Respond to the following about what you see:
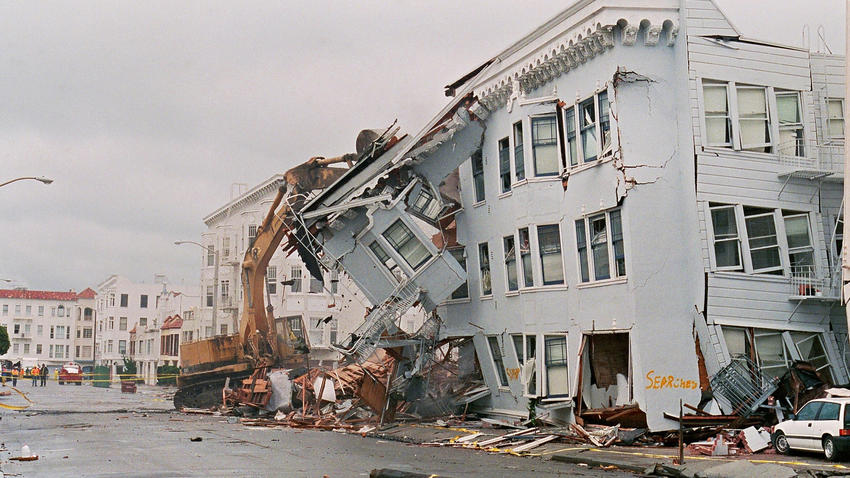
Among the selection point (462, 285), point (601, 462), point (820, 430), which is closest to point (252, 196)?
point (462, 285)

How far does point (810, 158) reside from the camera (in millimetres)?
25672

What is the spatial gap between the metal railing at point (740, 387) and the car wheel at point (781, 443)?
274 cm

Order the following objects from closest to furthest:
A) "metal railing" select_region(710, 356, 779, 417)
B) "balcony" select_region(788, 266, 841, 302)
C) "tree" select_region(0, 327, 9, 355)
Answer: "metal railing" select_region(710, 356, 779, 417) < "balcony" select_region(788, 266, 841, 302) < "tree" select_region(0, 327, 9, 355)

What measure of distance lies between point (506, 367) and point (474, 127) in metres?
9.10

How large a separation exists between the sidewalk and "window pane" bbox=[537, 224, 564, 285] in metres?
5.35

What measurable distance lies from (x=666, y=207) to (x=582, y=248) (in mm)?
3234

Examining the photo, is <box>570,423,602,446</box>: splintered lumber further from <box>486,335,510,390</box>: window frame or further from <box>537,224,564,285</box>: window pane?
<box>486,335,510,390</box>: window frame

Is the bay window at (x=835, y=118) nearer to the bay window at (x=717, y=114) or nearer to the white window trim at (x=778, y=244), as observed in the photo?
the white window trim at (x=778, y=244)

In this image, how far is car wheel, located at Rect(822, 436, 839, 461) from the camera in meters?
18.6

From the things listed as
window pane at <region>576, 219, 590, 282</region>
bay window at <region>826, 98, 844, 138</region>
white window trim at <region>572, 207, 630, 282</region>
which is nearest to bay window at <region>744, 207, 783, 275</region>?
bay window at <region>826, 98, 844, 138</region>

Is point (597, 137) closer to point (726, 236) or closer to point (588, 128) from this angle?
point (588, 128)

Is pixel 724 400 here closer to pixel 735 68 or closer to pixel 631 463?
pixel 631 463

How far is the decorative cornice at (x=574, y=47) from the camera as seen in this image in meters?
24.9

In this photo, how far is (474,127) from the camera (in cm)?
3231
